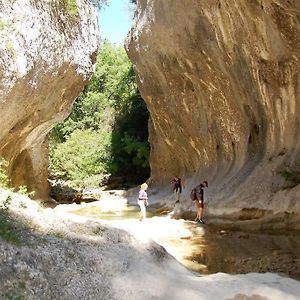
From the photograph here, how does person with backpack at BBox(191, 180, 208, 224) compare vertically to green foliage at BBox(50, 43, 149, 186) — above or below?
below

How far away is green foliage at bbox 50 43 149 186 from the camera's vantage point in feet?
99.7

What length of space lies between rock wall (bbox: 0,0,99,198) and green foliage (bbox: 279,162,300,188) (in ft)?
25.0

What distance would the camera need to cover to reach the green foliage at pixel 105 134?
99.7 ft

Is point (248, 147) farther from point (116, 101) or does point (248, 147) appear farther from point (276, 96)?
point (116, 101)

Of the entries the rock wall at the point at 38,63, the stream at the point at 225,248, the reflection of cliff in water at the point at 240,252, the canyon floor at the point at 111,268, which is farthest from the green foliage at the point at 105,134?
the canyon floor at the point at 111,268

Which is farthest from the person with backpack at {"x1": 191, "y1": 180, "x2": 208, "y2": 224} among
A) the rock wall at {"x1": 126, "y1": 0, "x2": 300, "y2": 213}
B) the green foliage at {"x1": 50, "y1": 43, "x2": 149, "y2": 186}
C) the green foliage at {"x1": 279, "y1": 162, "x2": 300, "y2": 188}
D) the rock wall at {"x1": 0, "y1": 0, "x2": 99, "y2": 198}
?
the green foliage at {"x1": 50, "y1": 43, "x2": 149, "y2": 186}

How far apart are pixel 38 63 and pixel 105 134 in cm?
2121

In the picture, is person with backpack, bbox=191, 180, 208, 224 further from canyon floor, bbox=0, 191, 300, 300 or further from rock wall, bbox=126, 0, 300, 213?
canyon floor, bbox=0, 191, 300, 300

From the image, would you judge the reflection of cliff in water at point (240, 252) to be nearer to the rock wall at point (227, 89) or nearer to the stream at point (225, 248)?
the stream at point (225, 248)

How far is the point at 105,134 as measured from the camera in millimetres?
33719

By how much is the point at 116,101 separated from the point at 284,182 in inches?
936

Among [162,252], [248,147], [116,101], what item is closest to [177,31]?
[248,147]

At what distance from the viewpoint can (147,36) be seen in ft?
69.3

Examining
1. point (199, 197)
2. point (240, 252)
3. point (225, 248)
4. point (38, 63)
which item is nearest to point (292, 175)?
point (199, 197)
